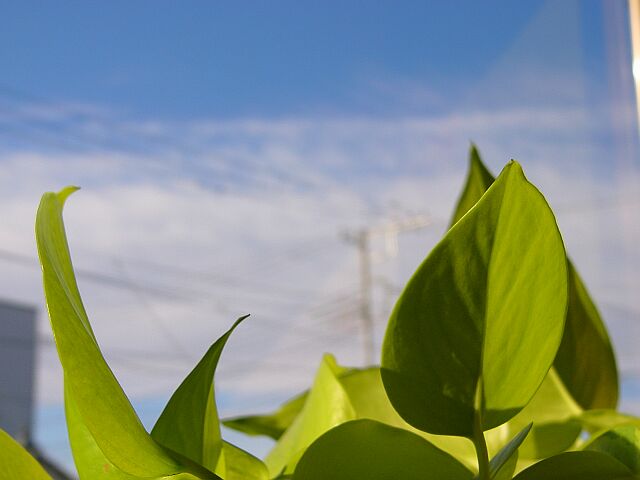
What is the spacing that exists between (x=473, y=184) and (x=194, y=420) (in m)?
0.05

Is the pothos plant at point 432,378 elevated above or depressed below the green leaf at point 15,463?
above

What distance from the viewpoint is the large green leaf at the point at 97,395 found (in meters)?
0.05

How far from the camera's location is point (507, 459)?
0.19 ft

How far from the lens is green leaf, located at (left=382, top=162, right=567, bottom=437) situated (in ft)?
0.18

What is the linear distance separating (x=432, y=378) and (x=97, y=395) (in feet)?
0.08

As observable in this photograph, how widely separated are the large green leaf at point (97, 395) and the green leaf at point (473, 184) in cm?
5

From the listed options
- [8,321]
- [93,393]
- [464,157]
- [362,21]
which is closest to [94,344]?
[93,393]

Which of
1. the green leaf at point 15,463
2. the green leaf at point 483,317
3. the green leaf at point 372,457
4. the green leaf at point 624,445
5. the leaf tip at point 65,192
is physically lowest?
the green leaf at point 15,463

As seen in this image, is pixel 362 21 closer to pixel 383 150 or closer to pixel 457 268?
pixel 383 150

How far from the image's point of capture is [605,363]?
0.10m

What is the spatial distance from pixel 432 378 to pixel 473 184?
0.13 ft

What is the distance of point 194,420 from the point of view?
0.22ft

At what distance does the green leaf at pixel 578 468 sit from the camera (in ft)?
0.20

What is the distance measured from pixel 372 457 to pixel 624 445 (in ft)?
0.07
